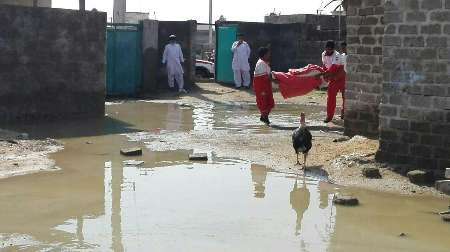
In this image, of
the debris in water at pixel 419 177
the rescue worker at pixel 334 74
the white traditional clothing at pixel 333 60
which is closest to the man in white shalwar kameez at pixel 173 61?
the white traditional clothing at pixel 333 60

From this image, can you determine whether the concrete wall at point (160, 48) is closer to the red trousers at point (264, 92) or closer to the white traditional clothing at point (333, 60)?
the red trousers at point (264, 92)

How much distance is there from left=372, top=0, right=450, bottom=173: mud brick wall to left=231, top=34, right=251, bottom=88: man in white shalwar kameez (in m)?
12.7

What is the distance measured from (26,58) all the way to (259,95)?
4494 millimetres

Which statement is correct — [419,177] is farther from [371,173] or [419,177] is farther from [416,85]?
[416,85]

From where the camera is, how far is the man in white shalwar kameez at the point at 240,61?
21.4 meters

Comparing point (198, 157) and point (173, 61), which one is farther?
point (173, 61)

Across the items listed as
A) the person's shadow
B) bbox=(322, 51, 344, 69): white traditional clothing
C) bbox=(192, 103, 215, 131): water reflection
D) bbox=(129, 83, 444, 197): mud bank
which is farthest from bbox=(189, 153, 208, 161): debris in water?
bbox=(322, 51, 344, 69): white traditional clothing

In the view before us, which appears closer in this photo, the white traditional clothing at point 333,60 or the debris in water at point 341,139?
the debris in water at point 341,139

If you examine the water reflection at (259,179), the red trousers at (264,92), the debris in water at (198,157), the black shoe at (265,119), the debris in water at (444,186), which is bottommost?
the water reflection at (259,179)

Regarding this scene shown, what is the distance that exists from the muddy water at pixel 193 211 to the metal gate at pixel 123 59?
330 inches

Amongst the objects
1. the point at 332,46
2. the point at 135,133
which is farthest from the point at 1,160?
the point at 332,46

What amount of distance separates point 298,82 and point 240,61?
8.11 meters

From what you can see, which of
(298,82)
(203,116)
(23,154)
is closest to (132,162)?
(23,154)

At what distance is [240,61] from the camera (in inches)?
842
